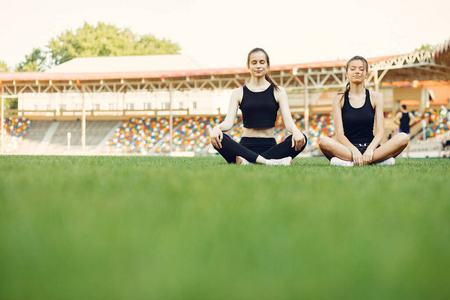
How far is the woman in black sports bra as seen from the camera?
4574 millimetres

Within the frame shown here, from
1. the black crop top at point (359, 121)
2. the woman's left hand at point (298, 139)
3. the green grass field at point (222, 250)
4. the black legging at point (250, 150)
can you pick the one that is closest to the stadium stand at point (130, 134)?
the black crop top at point (359, 121)

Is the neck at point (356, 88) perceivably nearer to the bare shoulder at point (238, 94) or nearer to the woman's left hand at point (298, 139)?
the woman's left hand at point (298, 139)

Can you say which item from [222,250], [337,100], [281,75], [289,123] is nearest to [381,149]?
[337,100]

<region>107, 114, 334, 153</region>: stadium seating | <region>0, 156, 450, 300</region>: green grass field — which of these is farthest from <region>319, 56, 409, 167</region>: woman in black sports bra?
<region>107, 114, 334, 153</region>: stadium seating

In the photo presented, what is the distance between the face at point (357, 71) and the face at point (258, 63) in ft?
3.20

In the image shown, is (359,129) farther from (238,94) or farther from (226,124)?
(226,124)

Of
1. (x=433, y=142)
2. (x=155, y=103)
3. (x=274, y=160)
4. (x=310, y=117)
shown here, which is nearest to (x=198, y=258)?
(x=274, y=160)

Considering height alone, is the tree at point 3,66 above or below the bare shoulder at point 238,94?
above

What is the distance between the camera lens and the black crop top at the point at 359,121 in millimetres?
4883

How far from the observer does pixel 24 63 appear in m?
55.6

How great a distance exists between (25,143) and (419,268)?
31.1 metres

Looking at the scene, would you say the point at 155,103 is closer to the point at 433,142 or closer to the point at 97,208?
the point at 433,142

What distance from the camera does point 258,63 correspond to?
15.4 feet

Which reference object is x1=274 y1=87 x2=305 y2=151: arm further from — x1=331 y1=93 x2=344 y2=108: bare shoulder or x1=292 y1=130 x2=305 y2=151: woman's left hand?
x1=331 y1=93 x2=344 y2=108: bare shoulder
